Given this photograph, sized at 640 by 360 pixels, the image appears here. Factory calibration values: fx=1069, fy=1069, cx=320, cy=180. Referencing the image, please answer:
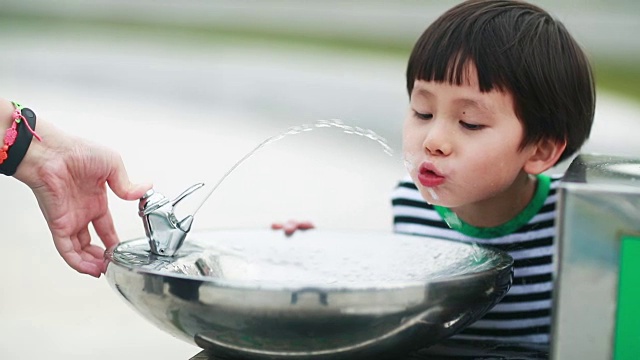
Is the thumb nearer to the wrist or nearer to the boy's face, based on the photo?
the wrist

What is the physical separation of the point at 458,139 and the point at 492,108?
0.08 m

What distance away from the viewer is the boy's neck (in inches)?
69.2

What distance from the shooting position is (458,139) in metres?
1.49

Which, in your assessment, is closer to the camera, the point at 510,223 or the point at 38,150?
the point at 38,150

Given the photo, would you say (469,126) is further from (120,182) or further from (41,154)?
(41,154)

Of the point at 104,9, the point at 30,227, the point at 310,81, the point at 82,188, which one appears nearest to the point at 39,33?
the point at 104,9

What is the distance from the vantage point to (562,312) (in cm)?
107

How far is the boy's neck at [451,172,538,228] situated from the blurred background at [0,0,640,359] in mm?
242

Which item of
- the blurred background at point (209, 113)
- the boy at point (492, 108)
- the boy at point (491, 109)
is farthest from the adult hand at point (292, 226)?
the blurred background at point (209, 113)

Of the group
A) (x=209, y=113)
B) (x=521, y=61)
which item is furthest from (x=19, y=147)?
(x=209, y=113)

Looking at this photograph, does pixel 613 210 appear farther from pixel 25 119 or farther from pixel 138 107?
pixel 138 107

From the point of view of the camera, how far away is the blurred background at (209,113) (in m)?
3.82

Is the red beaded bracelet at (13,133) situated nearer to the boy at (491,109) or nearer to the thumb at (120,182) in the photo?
the thumb at (120,182)

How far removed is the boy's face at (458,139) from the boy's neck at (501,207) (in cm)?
19
